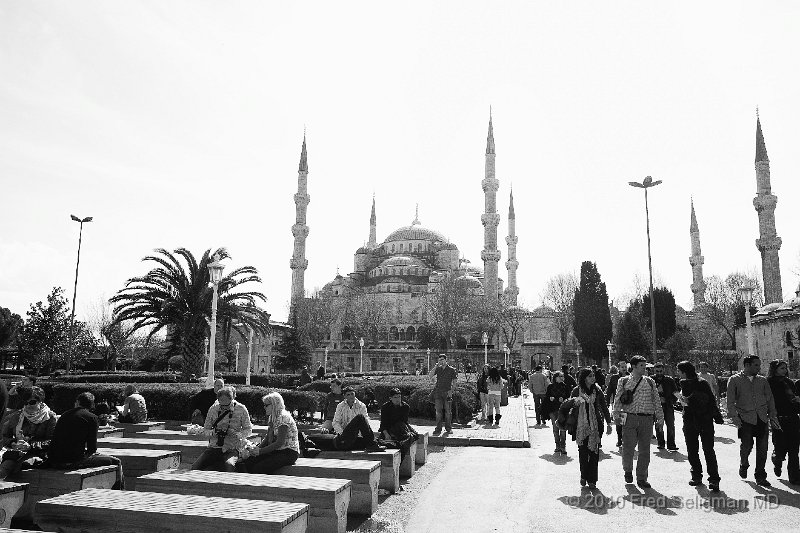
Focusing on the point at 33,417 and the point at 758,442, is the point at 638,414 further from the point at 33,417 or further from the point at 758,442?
Result: the point at 33,417

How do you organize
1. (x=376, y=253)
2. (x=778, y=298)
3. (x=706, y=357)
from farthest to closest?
(x=376, y=253), (x=778, y=298), (x=706, y=357)

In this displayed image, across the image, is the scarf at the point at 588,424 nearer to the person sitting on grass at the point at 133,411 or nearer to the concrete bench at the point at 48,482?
the concrete bench at the point at 48,482

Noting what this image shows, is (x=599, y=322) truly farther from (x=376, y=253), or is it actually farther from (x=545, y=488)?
(x=376, y=253)

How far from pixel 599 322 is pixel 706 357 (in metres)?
17.5

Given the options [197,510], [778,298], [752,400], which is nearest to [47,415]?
[197,510]

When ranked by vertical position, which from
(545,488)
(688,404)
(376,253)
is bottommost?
(545,488)

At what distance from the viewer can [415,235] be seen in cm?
9638

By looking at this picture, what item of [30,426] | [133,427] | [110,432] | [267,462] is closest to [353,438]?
[267,462]

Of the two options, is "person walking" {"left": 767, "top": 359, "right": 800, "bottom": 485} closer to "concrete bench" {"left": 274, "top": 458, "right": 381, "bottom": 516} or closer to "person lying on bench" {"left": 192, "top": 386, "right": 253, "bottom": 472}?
"concrete bench" {"left": 274, "top": 458, "right": 381, "bottom": 516}

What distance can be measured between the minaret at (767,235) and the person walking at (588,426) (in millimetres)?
45761

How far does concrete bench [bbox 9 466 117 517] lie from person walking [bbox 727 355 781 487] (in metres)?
7.25

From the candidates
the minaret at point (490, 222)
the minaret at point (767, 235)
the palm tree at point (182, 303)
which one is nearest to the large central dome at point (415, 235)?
the minaret at point (490, 222)

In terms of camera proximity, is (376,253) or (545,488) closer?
(545,488)

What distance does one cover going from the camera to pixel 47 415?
776 centimetres
